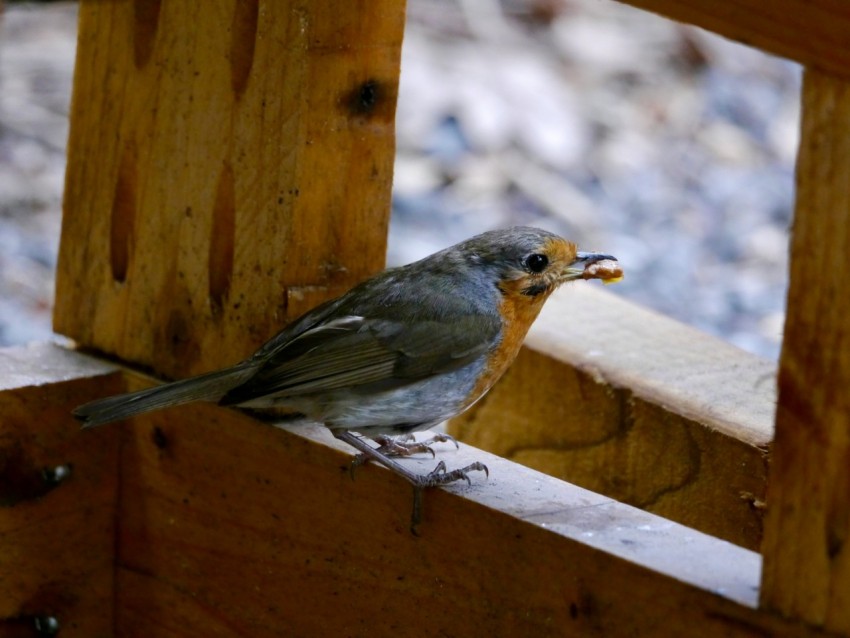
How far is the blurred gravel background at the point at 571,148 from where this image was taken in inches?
222

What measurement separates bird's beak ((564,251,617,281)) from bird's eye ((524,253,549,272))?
0.06 metres

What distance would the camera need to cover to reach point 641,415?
10.0 ft

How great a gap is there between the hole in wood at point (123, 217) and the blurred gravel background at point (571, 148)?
6.07 ft

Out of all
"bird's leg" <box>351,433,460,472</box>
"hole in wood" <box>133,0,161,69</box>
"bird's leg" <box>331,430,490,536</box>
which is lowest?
"bird's leg" <box>351,433,460,472</box>

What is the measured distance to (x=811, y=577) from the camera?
1.86m

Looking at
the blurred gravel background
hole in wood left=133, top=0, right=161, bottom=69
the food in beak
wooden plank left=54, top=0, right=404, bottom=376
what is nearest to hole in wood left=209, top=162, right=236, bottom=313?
wooden plank left=54, top=0, right=404, bottom=376

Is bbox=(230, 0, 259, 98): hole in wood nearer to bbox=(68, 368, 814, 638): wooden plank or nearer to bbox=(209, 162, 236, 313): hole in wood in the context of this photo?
bbox=(209, 162, 236, 313): hole in wood

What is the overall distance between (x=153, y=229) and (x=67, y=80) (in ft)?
12.0

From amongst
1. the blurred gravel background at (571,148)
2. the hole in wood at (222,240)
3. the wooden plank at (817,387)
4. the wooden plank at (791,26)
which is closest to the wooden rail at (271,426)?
the hole in wood at (222,240)

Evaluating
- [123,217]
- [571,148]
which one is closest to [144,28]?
[123,217]

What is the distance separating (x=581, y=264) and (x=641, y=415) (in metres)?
0.43

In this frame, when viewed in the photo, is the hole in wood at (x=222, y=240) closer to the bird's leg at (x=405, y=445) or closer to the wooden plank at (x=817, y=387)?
the bird's leg at (x=405, y=445)

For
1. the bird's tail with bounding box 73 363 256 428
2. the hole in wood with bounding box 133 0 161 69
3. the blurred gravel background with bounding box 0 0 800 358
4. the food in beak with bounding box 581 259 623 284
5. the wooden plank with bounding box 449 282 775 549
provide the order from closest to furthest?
the bird's tail with bounding box 73 363 256 428 → the wooden plank with bounding box 449 282 775 549 → the hole in wood with bounding box 133 0 161 69 → the food in beak with bounding box 581 259 623 284 → the blurred gravel background with bounding box 0 0 800 358

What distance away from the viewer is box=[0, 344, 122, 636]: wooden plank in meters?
2.99
